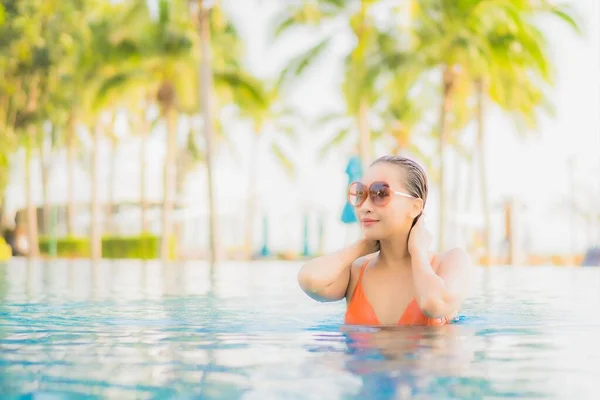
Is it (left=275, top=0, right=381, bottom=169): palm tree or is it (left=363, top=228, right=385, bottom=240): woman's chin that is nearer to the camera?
(left=363, top=228, right=385, bottom=240): woman's chin

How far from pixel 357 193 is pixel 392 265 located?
1.46 ft

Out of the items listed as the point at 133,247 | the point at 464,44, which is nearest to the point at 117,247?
the point at 133,247

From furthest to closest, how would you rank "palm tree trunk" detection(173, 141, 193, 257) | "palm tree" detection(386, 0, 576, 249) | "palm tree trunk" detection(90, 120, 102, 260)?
1. "palm tree trunk" detection(173, 141, 193, 257)
2. "palm tree trunk" detection(90, 120, 102, 260)
3. "palm tree" detection(386, 0, 576, 249)

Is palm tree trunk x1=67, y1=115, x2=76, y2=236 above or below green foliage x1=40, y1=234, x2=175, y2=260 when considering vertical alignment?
above

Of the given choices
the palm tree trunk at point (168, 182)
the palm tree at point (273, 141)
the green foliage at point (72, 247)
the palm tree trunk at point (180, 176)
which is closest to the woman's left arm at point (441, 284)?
the palm tree trunk at point (168, 182)

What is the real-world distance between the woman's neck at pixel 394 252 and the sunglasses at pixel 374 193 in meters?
0.26

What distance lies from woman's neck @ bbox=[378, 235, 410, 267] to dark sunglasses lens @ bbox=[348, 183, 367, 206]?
0.90ft

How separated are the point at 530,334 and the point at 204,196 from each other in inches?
1724

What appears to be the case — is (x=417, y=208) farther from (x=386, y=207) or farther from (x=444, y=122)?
(x=444, y=122)

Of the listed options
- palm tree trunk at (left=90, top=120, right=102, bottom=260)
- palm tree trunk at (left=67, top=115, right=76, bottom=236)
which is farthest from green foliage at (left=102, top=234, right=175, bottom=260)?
palm tree trunk at (left=67, top=115, right=76, bottom=236)

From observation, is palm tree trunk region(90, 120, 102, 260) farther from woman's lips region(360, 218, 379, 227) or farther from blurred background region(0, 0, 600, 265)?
woman's lips region(360, 218, 379, 227)

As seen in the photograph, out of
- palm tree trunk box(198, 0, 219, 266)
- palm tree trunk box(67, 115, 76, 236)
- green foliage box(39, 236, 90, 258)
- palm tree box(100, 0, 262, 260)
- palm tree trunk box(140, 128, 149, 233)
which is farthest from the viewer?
palm tree trunk box(140, 128, 149, 233)

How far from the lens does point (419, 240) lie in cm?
428

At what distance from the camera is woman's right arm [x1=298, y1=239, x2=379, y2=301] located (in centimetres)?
442
